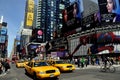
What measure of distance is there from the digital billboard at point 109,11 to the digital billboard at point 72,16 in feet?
50.8

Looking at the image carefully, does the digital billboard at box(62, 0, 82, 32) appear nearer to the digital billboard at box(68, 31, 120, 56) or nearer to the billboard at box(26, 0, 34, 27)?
the digital billboard at box(68, 31, 120, 56)

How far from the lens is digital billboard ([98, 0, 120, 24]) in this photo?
79.9 metres

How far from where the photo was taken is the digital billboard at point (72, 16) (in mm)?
96438

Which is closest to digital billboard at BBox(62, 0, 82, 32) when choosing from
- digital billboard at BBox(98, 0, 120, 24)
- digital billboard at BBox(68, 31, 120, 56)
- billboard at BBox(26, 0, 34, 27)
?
digital billboard at BBox(68, 31, 120, 56)

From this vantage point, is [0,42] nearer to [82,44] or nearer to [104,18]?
[82,44]

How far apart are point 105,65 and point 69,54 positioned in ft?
245

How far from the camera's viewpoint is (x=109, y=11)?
80.8 meters

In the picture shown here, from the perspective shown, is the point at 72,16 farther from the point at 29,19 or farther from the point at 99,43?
the point at 29,19

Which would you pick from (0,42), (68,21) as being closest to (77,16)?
(68,21)

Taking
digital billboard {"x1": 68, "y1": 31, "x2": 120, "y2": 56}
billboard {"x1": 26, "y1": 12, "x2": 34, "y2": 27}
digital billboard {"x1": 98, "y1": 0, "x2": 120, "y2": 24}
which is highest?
billboard {"x1": 26, "y1": 12, "x2": 34, "y2": 27}

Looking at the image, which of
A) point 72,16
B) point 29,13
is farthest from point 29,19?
point 72,16

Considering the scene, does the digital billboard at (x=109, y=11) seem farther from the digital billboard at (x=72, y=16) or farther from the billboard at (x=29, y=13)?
the billboard at (x=29, y=13)

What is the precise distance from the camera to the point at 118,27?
77.7m

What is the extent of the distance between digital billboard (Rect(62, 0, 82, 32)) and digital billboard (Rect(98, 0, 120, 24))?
15.5 metres
